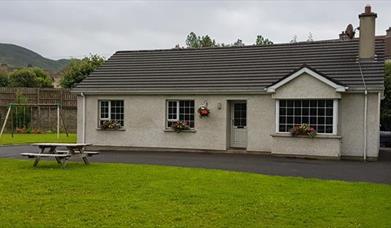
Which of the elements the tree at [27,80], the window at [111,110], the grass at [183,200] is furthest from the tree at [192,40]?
the grass at [183,200]

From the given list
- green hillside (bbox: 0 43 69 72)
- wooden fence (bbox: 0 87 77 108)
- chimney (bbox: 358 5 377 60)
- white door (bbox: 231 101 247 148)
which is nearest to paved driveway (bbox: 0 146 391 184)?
white door (bbox: 231 101 247 148)

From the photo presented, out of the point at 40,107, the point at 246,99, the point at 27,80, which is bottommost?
the point at 40,107

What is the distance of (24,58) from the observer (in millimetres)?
159250

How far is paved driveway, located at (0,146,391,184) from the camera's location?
48.2 ft

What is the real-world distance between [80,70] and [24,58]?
407 feet

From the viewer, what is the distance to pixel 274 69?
2241 cm

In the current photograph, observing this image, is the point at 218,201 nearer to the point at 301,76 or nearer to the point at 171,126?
the point at 301,76

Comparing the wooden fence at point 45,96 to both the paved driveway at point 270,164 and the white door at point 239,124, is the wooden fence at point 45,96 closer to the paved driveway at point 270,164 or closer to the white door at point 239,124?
the paved driveway at point 270,164

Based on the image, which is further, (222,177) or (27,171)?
(27,171)

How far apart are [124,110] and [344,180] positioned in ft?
41.5

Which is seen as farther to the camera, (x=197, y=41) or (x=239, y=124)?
(x=197, y=41)

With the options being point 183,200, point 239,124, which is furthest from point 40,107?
point 183,200

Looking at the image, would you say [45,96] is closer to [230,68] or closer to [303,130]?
[230,68]

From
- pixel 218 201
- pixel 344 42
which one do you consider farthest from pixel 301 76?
pixel 218 201
